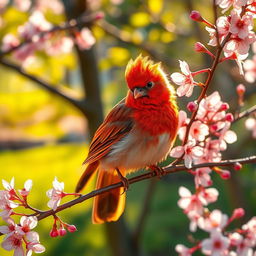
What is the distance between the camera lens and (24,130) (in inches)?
443

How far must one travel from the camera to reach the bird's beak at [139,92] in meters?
2.71

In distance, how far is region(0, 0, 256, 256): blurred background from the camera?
14.4 feet

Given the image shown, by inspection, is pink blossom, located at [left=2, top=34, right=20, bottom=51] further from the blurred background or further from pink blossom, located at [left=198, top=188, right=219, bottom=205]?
pink blossom, located at [left=198, top=188, right=219, bottom=205]

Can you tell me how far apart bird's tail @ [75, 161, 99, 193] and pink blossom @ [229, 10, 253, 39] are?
49.5 inches

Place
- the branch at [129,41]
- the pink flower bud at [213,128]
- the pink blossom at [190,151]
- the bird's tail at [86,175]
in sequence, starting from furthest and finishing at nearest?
1. the branch at [129,41]
2. the bird's tail at [86,175]
3. the pink flower bud at [213,128]
4. the pink blossom at [190,151]

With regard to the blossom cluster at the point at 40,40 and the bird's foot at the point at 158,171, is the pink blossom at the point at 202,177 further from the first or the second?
the blossom cluster at the point at 40,40

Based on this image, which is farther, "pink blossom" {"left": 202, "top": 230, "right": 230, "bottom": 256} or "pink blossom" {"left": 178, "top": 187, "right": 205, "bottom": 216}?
"pink blossom" {"left": 178, "top": 187, "right": 205, "bottom": 216}

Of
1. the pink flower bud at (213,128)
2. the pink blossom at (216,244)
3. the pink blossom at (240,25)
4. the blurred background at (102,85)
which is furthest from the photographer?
the blurred background at (102,85)

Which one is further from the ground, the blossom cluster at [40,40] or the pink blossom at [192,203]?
the blossom cluster at [40,40]

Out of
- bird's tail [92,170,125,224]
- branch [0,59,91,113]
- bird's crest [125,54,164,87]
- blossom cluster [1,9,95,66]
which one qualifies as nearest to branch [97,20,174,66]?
blossom cluster [1,9,95,66]

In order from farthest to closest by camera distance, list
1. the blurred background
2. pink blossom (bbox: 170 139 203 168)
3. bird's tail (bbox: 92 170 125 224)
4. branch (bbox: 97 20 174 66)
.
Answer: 1. branch (bbox: 97 20 174 66)
2. the blurred background
3. bird's tail (bbox: 92 170 125 224)
4. pink blossom (bbox: 170 139 203 168)

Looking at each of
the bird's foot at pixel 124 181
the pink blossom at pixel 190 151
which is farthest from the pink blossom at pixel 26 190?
the pink blossom at pixel 190 151

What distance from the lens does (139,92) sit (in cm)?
274

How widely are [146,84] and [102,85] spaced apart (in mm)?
3871
